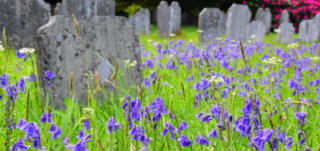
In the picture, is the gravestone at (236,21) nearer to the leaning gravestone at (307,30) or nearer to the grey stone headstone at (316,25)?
the leaning gravestone at (307,30)

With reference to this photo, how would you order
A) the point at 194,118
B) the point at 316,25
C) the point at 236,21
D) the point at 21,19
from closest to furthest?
the point at 194,118
the point at 21,19
the point at 236,21
the point at 316,25

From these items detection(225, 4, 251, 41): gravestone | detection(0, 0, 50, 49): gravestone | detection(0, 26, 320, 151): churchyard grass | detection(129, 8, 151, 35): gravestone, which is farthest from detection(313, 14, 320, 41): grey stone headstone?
detection(0, 0, 50, 49): gravestone

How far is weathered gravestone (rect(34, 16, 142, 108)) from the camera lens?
2.46 m

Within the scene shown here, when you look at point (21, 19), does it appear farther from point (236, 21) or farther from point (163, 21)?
point (163, 21)

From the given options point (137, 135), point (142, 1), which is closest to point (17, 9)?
point (137, 135)

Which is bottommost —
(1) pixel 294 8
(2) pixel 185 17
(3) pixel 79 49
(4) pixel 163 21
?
(3) pixel 79 49

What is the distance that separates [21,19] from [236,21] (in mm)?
5780

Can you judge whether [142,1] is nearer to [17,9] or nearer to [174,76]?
[17,9]

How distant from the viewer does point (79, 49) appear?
2689 millimetres

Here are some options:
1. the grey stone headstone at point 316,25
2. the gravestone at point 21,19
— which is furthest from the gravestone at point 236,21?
the gravestone at point 21,19

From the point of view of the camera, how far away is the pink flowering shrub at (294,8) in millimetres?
18266

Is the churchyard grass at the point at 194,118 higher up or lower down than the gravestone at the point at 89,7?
lower down

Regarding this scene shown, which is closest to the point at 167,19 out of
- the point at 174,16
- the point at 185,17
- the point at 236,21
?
the point at 174,16

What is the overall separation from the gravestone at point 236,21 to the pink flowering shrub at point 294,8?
10572 millimetres
